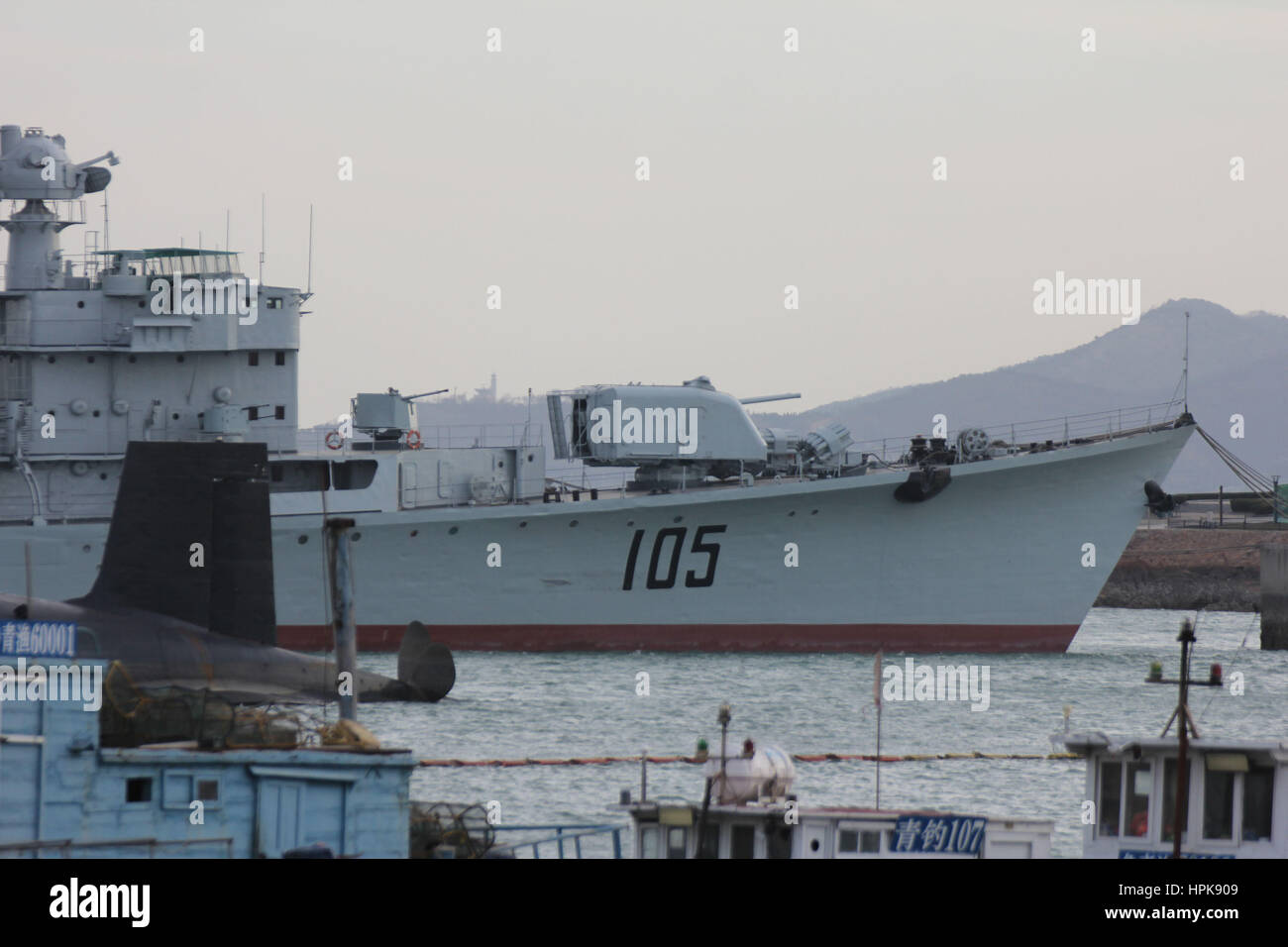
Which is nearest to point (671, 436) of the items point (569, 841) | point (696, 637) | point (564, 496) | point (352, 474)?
point (564, 496)

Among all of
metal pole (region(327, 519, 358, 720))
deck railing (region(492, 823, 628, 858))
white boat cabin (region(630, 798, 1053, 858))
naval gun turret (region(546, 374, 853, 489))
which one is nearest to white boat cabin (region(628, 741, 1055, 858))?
white boat cabin (region(630, 798, 1053, 858))

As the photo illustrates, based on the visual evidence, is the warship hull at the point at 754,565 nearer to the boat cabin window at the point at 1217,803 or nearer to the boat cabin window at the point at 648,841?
the boat cabin window at the point at 648,841

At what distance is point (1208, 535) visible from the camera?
365 feet

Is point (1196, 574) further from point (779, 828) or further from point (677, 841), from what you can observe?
point (677, 841)

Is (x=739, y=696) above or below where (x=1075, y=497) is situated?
below

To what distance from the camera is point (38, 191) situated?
5203 cm

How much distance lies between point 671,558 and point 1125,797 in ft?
100

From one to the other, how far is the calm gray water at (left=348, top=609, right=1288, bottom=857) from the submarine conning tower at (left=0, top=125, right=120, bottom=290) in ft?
49.8

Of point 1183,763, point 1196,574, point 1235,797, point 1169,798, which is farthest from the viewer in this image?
point 1196,574

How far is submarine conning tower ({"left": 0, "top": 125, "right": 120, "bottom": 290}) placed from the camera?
171ft

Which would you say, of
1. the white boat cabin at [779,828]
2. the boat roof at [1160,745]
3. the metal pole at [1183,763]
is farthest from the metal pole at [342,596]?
the metal pole at [1183,763]

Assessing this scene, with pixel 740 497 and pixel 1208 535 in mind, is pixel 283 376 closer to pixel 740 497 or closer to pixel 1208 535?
pixel 740 497
